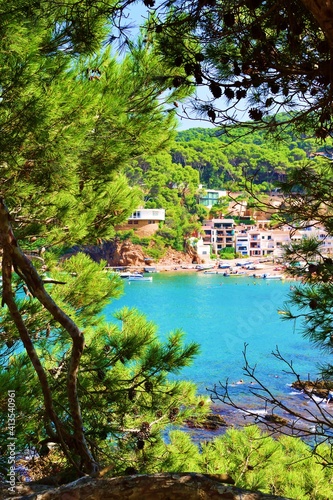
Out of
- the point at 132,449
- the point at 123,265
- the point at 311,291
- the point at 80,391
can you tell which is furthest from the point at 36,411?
the point at 123,265

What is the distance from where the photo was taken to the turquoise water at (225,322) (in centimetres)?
1408

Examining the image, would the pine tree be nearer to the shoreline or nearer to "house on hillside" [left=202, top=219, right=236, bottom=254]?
the shoreline

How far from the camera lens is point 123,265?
2775cm

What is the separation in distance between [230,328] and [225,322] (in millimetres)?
840

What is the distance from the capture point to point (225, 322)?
20.6 metres

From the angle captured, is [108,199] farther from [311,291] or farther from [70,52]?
[311,291]

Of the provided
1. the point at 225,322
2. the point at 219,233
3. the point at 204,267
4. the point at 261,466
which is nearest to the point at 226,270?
the point at 204,267

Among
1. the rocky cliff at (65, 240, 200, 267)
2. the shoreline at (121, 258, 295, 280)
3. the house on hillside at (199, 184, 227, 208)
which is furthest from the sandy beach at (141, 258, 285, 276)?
the house on hillside at (199, 184, 227, 208)

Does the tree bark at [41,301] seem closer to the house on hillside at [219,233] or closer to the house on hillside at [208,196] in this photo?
the house on hillside at [219,233]

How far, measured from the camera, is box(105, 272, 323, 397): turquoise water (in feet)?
46.2

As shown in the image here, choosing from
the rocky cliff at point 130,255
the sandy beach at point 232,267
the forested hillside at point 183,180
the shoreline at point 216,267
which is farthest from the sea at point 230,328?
the forested hillside at point 183,180

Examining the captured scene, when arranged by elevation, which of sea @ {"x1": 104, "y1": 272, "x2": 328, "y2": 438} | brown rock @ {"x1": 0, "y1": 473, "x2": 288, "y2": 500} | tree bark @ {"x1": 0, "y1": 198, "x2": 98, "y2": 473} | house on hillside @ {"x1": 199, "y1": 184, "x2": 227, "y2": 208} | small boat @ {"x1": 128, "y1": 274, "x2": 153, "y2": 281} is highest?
house on hillside @ {"x1": 199, "y1": 184, "x2": 227, "y2": 208}

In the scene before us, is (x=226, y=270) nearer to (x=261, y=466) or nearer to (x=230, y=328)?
(x=230, y=328)

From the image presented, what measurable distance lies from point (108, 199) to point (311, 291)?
74.1 inches
